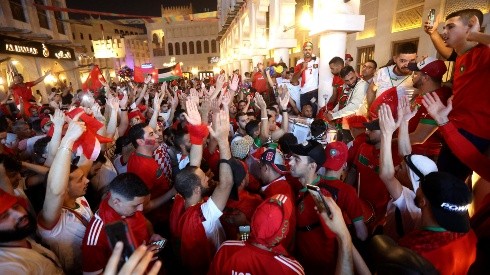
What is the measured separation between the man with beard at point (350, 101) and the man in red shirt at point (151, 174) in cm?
294

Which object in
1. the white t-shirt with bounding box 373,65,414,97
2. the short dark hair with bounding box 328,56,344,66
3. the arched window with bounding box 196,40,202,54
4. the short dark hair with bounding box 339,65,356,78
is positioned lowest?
the white t-shirt with bounding box 373,65,414,97

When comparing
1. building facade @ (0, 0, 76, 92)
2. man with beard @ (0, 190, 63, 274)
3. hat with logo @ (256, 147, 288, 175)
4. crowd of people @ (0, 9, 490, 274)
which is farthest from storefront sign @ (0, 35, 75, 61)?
hat with logo @ (256, 147, 288, 175)

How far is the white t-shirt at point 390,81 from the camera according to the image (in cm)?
411

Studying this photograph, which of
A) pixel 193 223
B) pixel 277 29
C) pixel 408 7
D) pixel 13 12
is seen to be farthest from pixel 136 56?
pixel 193 223

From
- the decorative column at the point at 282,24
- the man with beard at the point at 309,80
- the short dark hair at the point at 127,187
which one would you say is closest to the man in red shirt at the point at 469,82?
the short dark hair at the point at 127,187

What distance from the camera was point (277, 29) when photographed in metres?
10.0

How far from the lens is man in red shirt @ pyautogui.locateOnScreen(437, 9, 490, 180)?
2396 mm

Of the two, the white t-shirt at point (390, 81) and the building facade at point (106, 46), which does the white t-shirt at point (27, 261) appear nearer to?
the white t-shirt at point (390, 81)

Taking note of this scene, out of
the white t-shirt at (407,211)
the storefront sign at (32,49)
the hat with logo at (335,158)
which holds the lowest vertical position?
the white t-shirt at (407,211)

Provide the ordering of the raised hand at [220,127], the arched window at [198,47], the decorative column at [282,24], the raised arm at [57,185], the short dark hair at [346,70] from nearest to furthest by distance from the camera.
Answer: the raised arm at [57,185], the raised hand at [220,127], the short dark hair at [346,70], the decorative column at [282,24], the arched window at [198,47]

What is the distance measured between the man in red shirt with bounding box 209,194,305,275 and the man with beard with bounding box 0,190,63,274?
1187 millimetres

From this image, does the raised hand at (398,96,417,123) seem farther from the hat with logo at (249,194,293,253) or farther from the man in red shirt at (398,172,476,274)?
the hat with logo at (249,194,293,253)

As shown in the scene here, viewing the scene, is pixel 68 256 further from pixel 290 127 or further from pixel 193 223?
pixel 290 127

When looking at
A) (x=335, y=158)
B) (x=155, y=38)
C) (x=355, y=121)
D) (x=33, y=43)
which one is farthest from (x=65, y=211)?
(x=155, y=38)
